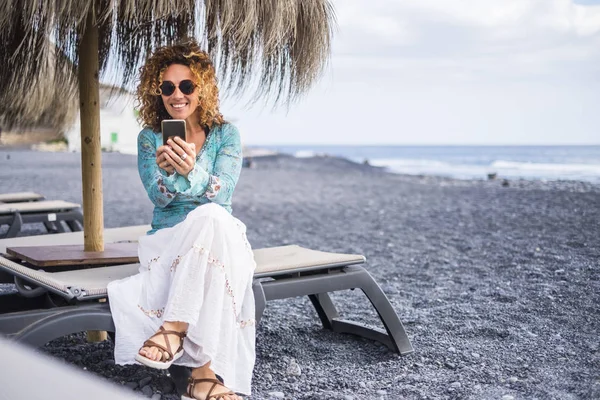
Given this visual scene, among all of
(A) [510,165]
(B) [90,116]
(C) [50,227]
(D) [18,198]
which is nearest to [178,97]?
(B) [90,116]

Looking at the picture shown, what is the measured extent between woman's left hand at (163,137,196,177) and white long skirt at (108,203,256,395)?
0.70 ft

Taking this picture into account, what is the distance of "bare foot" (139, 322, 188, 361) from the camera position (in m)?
2.71

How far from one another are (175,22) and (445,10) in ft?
73.5

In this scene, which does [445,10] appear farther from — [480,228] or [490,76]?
[490,76]

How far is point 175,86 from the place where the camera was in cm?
337

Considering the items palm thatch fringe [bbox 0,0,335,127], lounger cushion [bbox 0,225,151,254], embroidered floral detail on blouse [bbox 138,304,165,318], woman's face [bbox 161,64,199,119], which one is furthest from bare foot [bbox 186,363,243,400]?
lounger cushion [bbox 0,225,151,254]

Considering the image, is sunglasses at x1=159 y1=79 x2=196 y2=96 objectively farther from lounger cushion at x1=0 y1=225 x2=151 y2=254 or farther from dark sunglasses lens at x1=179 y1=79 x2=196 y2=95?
lounger cushion at x1=0 y1=225 x2=151 y2=254

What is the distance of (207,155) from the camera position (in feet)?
11.3

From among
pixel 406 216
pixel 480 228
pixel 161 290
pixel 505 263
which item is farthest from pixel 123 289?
pixel 406 216

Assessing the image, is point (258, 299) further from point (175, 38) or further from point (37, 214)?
point (37, 214)

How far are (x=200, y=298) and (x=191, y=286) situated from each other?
63 mm

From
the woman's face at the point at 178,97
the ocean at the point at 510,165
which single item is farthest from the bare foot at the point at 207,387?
the ocean at the point at 510,165

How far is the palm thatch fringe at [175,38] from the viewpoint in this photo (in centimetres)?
325

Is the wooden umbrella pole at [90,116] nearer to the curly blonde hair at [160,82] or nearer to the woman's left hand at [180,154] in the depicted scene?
the curly blonde hair at [160,82]
